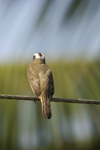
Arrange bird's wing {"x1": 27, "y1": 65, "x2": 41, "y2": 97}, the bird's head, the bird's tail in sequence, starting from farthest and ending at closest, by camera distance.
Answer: the bird's head → bird's wing {"x1": 27, "y1": 65, "x2": 41, "y2": 97} → the bird's tail

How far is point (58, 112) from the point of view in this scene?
7102 millimetres

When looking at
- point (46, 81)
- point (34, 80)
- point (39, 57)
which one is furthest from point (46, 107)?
point (39, 57)

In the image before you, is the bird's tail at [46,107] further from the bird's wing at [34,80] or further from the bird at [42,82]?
the bird's wing at [34,80]

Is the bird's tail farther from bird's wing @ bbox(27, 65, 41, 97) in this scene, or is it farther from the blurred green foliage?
the blurred green foliage

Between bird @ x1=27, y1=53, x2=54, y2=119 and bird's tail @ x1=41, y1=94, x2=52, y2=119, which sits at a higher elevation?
bird @ x1=27, y1=53, x2=54, y2=119

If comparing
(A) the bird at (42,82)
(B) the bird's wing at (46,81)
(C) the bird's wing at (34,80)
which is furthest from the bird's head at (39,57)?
(B) the bird's wing at (46,81)

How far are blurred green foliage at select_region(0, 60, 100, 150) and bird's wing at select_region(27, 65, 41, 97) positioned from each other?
0.22m

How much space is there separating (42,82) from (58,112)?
80 cm

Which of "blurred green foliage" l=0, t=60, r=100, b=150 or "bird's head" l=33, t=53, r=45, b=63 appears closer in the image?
"blurred green foliage" l=0, t=60, r=100, b=150

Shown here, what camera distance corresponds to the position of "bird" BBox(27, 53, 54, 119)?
20.0 feet

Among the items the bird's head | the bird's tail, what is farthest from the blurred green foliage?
the bird's tail

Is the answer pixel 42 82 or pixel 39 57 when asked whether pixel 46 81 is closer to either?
pixel 42 82

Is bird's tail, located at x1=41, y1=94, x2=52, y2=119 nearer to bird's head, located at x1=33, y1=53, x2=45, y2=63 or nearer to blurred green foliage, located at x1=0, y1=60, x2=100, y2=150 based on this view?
blurred green foliage, located at x1=0, y1=60, x2=100, y2=150

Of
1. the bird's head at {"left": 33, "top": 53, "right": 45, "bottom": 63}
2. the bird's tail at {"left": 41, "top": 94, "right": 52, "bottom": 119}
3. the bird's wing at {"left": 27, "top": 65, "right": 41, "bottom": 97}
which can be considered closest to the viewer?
the bird's tail at {"left": 41, "top": 94, "right": 52, "bottom": 119}
